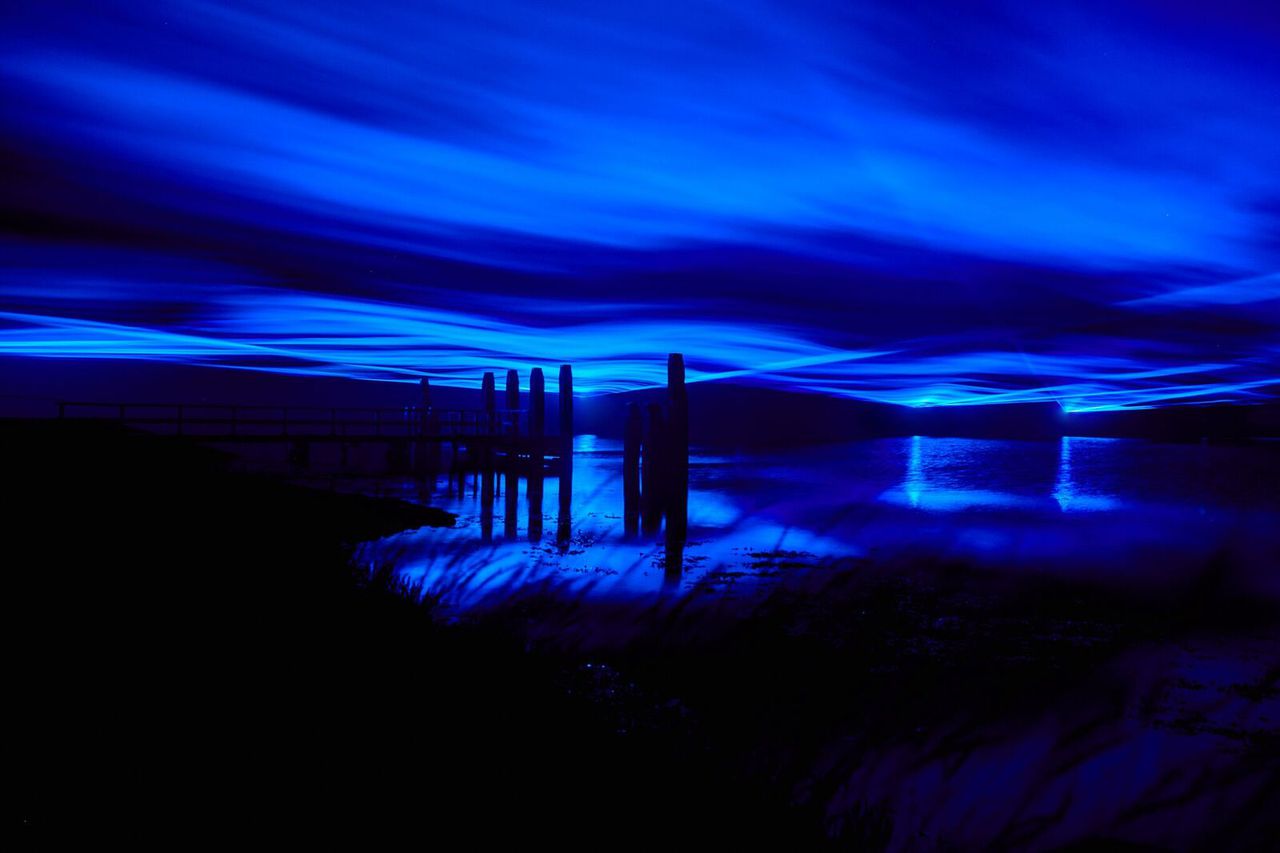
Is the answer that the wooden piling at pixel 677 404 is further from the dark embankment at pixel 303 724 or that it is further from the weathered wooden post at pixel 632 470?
the dark embankment at pixel 303 724

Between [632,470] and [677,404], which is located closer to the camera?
[677,404]

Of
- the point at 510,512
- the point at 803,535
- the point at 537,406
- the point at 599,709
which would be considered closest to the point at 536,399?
the point at 537,406

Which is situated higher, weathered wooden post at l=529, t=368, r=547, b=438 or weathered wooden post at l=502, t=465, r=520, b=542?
weathered wooden post at l=529, t=368, r=547, b=438

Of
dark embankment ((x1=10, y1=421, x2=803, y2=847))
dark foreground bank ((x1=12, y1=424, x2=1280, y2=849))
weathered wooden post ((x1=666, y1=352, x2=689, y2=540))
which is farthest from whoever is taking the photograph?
weathered wooden post ((x1=666, y1=352, x2=689, y2=540))

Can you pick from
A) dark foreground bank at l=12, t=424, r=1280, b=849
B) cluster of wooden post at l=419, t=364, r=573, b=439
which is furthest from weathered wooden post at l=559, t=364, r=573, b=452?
dark foreground bank at l=12, t=424, r=1280, b=849

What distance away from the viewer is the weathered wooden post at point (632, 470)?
2589 cm

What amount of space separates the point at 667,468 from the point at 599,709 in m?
19.7

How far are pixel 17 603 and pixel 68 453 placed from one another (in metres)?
17.8

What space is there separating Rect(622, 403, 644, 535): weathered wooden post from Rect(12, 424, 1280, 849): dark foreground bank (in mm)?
11832

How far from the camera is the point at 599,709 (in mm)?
7391

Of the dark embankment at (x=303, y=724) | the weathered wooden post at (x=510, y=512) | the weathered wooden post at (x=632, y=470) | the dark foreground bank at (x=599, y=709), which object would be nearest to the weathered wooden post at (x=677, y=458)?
the weathered wooden post at (x=632, y=470)

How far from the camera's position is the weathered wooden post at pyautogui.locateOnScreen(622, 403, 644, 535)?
25.9 meters

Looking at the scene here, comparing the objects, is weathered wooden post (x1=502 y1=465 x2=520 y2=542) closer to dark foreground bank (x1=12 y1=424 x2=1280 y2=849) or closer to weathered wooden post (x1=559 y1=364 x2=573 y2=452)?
weathered wooden post (x1=559 y1=364 x2=573 y2=452)

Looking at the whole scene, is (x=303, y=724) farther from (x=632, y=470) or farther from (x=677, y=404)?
(x=632, y=470)
